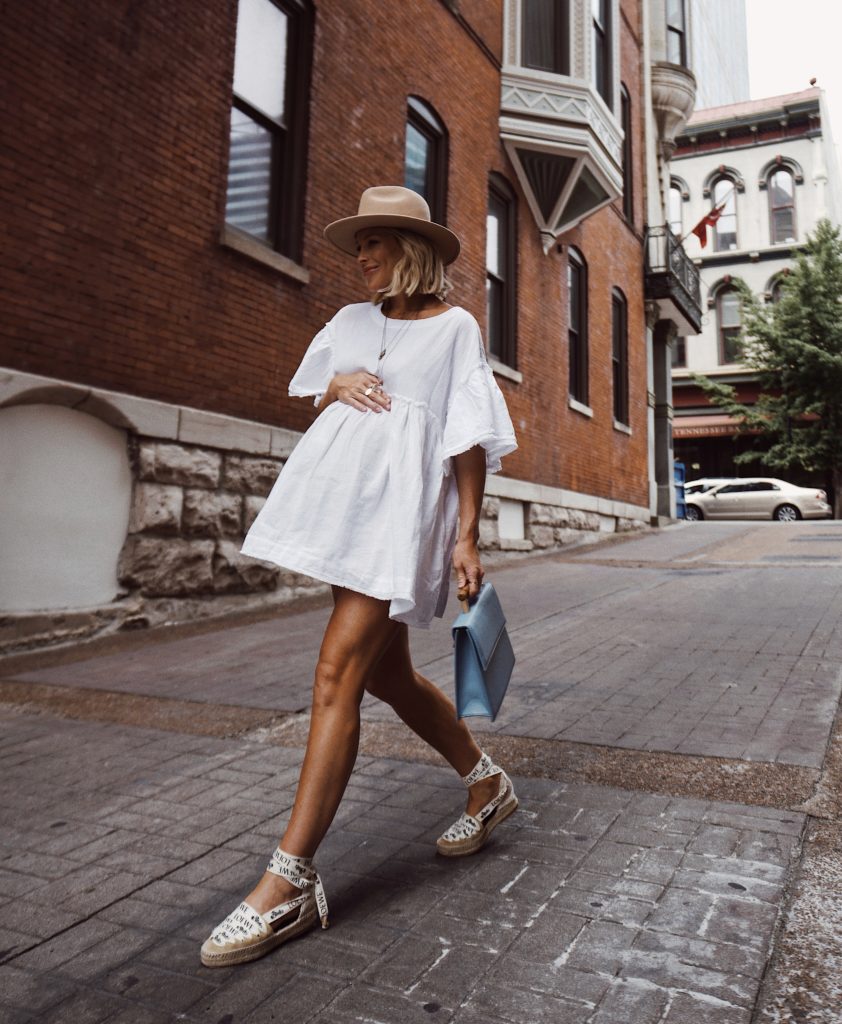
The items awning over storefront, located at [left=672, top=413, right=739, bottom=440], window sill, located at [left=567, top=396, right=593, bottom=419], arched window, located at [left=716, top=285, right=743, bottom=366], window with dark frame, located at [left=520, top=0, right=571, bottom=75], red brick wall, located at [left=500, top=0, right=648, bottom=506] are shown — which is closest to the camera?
window with dark frame, located at [left=520, top=0, right=571, bottom=75]

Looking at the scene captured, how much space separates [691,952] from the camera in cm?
205

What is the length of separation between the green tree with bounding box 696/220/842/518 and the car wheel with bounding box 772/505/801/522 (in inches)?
136

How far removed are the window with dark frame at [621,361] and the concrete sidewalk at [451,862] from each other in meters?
13.1

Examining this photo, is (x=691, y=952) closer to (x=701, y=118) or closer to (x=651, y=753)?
(x=651, y=753)

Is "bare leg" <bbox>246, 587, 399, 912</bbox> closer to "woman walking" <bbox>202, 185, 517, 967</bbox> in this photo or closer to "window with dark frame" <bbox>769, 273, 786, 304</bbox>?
"woman walking" <bbox>202, 185, 517, 967</bbox>

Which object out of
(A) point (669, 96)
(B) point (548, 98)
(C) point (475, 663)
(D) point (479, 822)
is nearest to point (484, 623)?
(C) point (475, 663)

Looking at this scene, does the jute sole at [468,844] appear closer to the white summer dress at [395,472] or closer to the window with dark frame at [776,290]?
the white summer dress at [395,472]

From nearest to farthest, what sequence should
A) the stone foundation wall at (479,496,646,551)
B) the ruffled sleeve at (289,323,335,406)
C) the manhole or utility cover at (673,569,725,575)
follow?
the ruffled sleeve at (289,323,335,406) < the manhole or utility cover at (673,569,725,575) < the stone foundation wall at (479,496,646,551)

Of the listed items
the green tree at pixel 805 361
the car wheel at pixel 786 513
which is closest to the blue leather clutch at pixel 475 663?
the car wheel at pixel 786 513

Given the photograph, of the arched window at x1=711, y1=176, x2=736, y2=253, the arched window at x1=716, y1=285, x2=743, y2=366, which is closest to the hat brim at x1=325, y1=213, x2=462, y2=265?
the arched window at x1=716, y1=285, x2=743, y2=366

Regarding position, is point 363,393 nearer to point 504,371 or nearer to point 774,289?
point 504,371

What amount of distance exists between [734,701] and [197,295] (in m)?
5.45

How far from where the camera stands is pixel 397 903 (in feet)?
7.80

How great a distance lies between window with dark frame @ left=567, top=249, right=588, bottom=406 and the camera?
15797mm
